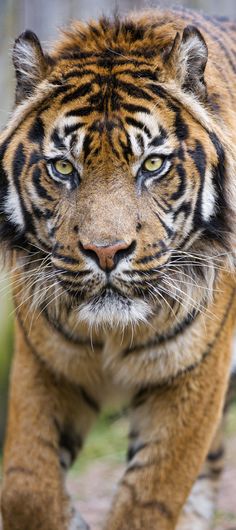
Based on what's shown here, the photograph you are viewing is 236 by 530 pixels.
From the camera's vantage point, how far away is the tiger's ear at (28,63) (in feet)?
12.8

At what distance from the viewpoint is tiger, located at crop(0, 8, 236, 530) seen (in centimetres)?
372

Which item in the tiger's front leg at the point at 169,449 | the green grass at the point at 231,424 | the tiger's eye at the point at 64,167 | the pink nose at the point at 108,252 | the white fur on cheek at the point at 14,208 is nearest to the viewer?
the pink nose at the point at 108,252

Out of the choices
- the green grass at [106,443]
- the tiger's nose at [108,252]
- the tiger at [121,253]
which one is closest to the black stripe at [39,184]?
the tiger at [121,253]

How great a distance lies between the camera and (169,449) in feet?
14.2

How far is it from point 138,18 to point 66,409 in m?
1.59

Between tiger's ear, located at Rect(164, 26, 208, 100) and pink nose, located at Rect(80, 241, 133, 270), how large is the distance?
708mm

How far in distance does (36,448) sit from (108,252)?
119 cm

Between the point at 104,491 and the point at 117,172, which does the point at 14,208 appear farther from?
the point at 104,491

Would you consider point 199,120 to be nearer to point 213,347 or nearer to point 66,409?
point 213,347

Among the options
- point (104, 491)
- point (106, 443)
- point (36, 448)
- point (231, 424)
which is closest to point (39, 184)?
point (36, 448)

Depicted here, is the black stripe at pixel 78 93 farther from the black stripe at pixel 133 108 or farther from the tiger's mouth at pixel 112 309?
the tiger's mouth at pixel 112 309

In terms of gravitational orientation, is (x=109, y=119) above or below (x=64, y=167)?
above

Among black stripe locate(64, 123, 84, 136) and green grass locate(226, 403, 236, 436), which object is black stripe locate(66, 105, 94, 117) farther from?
green grass locate(226, 403, 236, 436)

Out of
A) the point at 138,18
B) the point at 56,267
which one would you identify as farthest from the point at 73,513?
the point at 138,18
